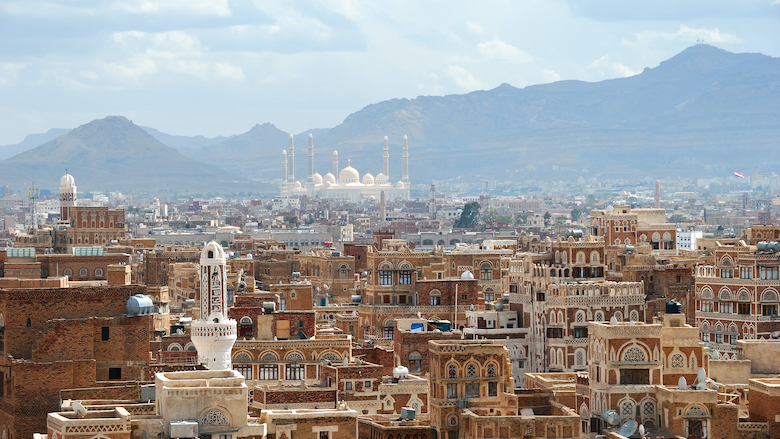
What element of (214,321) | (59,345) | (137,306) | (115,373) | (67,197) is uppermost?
(67,197)

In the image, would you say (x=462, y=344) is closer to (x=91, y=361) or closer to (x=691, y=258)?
(x=91, y=361)

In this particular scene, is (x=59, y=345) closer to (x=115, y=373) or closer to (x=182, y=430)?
(x=115, y=373)

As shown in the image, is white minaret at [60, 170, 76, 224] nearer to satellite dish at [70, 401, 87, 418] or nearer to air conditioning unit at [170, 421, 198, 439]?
satellite dish at [70, 401, 87, 418]

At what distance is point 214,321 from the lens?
58.4m

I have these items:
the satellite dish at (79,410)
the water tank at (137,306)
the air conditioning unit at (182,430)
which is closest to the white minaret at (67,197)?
the water tank at (137,306)

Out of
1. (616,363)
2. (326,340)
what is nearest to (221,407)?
(616,363)

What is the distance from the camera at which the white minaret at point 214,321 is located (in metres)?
58.1

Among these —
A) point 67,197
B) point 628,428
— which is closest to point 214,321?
point 628,428

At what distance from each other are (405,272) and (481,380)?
120 ft

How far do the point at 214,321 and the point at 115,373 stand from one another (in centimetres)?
394

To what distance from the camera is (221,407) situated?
44.6 meters

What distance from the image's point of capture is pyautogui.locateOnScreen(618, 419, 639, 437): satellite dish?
55281 millimetres

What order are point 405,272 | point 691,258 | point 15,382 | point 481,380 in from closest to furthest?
point 15,382
point 481,380
point 405,272
point 691,258

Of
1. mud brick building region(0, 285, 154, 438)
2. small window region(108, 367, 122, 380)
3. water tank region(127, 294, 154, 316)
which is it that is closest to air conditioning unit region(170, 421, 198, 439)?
mud brick building region(0, 285, 154, 438)
